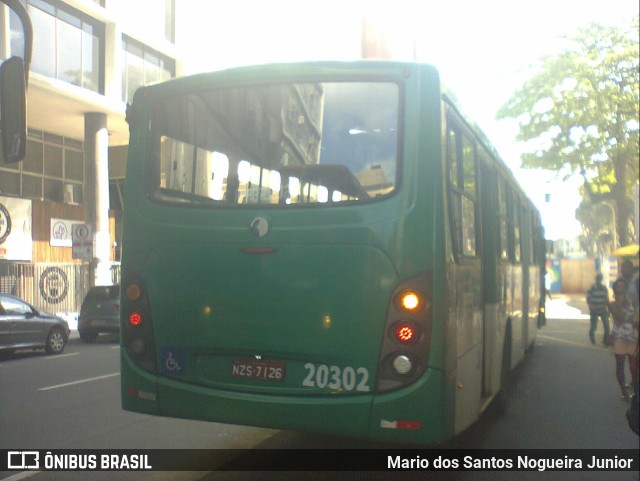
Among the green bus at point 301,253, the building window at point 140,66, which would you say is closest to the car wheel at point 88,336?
the building window at point 140,66

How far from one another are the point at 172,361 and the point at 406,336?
1.68 metres

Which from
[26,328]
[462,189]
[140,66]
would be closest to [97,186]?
[140,66]

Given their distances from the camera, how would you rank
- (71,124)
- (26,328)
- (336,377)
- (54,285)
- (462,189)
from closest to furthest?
1. (336,377)
2. (462,189)
3. (26,328)
4. (54,285)
5. (71,124)

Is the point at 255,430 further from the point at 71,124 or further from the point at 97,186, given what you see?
the point at 71,124

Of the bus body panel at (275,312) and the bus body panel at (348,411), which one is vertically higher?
the bus body panel at (275,312)

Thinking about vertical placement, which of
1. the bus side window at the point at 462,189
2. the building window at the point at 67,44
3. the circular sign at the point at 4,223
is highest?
the building window at the point at 67,44

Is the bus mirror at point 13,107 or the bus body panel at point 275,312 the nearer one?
the bus mirror at point 13,107

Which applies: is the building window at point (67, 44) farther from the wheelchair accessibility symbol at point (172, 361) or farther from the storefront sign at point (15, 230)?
the wheelchair accessibility symbol at point (172, 361)

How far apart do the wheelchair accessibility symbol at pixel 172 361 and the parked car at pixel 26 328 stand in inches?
453

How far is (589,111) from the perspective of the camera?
30.4m

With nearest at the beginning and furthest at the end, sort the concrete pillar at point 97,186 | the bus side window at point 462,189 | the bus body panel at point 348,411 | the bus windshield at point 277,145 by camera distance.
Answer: the bus body panel at point 348,411
the bus windshield at point 277,145
the bus side window at point 462,189
the concrete pillar at point 97,186

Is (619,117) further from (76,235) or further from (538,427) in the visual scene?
(538,427)

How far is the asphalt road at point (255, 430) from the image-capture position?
20.3ft

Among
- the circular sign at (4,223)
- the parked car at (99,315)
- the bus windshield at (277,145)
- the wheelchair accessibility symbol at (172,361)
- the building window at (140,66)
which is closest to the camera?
the bus windshield at (277,145)
